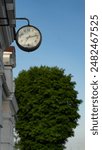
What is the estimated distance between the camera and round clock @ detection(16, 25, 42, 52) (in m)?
Result: 19.3

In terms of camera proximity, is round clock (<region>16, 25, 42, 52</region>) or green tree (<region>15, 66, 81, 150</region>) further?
green tree (<region>15, 66, 81, 150</region>)

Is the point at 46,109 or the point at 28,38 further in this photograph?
the point at 46,109

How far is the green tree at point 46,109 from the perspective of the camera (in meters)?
66.3

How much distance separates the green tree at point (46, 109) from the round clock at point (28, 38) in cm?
4626

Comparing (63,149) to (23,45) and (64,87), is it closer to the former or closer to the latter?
(64,87)

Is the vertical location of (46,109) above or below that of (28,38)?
below

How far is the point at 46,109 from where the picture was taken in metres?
68.4

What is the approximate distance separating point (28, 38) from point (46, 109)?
4924 centimetres

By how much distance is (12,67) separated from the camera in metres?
37.9

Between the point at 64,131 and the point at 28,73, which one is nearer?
the point at 64,131

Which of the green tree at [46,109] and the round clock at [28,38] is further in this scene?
the green tree at [46,109]

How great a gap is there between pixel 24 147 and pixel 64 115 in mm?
5676

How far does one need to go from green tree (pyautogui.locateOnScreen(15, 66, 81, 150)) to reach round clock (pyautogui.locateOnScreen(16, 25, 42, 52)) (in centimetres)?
4626

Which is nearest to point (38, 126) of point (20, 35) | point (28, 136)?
point (28, 136)
